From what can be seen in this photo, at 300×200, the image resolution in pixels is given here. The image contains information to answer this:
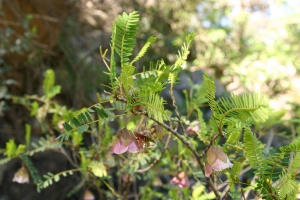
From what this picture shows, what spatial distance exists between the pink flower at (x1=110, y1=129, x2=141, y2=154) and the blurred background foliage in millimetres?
1820

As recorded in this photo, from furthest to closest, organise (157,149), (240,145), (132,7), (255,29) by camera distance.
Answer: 1. (255,29)
2. (132,7)
3. (157,149)
4. (240,145)

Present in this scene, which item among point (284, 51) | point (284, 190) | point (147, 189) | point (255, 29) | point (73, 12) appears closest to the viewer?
point (284, 190)

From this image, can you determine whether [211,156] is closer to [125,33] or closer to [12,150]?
[125,33]

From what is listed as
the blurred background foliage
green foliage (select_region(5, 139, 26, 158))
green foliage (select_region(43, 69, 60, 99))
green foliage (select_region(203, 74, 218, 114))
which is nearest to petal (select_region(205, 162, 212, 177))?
green foliage (select_region(203, 74, 218, 114))

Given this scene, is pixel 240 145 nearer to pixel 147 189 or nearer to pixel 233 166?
pixel 233 166

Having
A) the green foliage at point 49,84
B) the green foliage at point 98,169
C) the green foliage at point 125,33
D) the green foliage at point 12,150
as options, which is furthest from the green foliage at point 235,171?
the green foliage at point 49,84

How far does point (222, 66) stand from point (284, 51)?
0.82 metres

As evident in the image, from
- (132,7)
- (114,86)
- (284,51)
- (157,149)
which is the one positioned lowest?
(284,51)

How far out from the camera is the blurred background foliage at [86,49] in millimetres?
2887

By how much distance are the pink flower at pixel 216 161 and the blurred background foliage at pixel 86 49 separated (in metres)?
1.87

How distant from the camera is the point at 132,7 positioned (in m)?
2.94

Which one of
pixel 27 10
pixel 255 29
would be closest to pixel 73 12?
pixel 27 10

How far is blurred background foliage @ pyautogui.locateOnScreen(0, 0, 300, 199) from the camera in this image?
2887 millimetres

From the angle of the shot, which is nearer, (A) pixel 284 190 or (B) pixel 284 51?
(A) pixel 284 190
